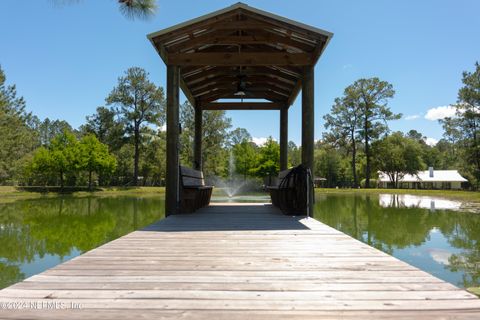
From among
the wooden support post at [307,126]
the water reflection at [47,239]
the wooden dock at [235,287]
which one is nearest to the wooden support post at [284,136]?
the wooden support post at [307,126]

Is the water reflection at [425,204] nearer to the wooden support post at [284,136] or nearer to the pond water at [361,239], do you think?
the pond water at [361,239]

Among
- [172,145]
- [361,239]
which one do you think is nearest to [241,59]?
[172,145]

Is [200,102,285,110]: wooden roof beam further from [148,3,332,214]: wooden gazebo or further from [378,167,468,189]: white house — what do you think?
[378,167,468,189]: white house

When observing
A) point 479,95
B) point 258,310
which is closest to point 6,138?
point 258,310

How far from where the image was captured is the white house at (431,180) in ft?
175

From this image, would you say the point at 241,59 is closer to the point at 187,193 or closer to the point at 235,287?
the point at 187,193

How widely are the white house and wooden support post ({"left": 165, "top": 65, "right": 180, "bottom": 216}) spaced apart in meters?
52.3

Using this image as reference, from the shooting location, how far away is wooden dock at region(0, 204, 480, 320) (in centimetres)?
175

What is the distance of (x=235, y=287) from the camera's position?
213 cm

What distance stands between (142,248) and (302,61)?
461 centimetres

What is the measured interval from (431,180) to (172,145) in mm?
55199

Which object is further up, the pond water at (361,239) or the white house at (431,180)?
the white house at (431,180)

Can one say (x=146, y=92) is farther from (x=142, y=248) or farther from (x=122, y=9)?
(x=142, y=248)

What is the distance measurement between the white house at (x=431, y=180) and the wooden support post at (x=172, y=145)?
5229cm
